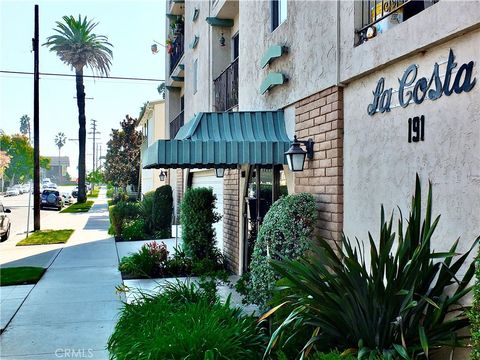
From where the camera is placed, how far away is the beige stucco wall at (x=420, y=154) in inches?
146

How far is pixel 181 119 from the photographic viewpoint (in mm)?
19422

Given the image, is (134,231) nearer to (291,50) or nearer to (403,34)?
(291,50)

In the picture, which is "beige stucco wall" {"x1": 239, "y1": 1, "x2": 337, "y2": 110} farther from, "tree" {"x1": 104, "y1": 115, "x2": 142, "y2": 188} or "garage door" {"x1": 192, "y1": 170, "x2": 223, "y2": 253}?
"tree" {"x1": 104, "y1": 115, "x2": 142, "y2": 188}

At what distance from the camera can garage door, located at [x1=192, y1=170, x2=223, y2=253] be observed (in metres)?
12.2

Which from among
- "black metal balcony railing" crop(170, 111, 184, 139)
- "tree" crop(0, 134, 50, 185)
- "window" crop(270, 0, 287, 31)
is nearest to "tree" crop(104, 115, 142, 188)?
"black metal balcony railing" crop(170, 111, 184, 139)

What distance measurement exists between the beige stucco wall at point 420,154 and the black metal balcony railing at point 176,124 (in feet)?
47.0

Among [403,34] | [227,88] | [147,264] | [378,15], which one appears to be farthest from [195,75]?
[403,34]

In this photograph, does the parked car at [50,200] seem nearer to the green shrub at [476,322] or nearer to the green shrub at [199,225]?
the green shrub at [199,225]

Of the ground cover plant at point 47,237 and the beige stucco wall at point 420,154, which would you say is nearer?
the beige stucco wall at point 420,154

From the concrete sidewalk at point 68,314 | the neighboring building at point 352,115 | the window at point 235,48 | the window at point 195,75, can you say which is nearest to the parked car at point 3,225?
the concrete sidewalk at point 68,314

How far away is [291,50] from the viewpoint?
277 inches

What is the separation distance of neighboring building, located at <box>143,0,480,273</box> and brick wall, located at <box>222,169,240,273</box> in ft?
0.63

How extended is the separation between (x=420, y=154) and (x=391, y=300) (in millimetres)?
1329

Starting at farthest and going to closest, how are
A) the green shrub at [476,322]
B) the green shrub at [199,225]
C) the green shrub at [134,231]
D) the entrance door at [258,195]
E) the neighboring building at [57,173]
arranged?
the neighboring building at [57,173], the green shrub at [134,231], the green shrub at [199,225], the entrance door at [258,195], the green shrub at [476,322]
